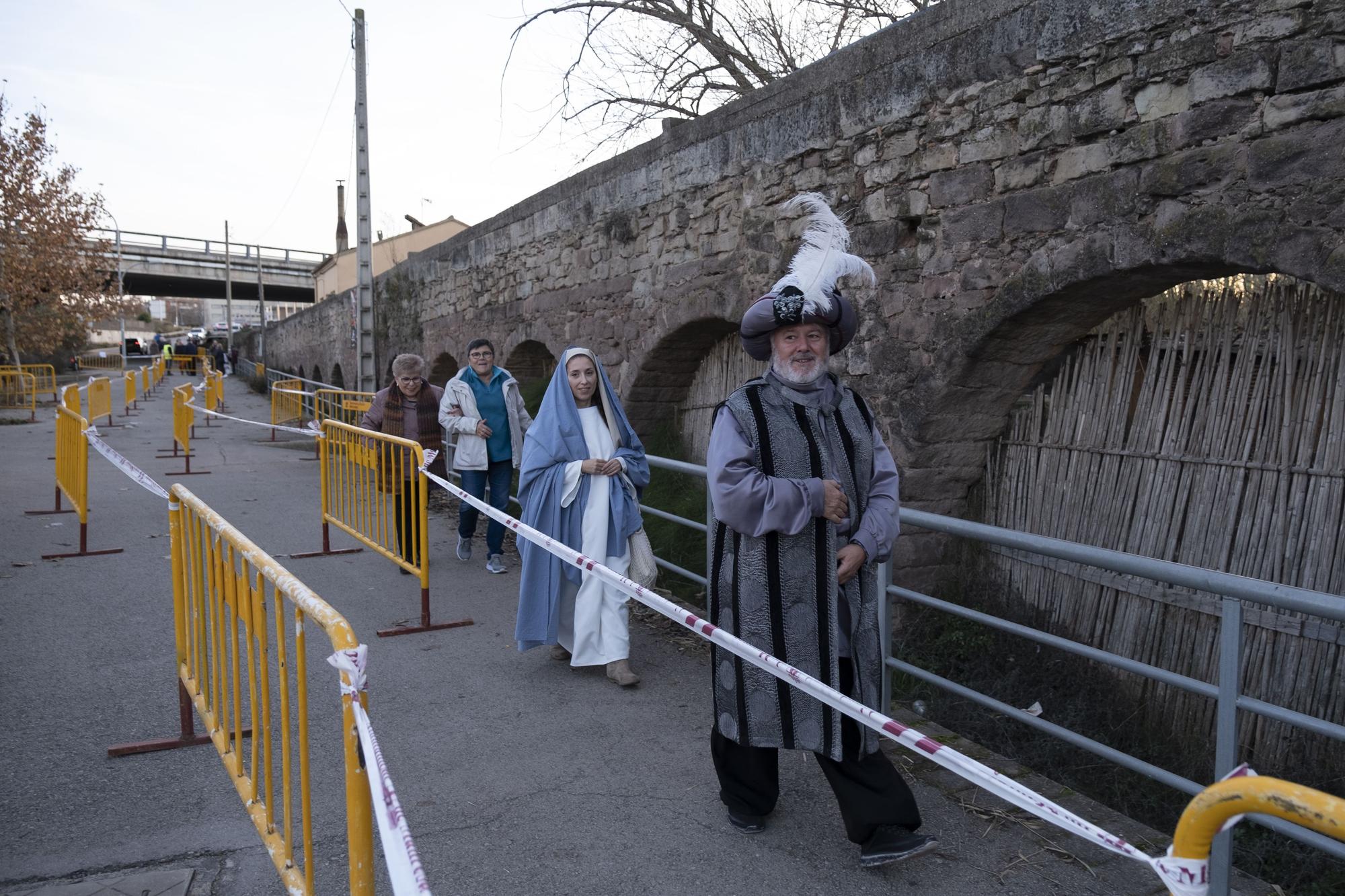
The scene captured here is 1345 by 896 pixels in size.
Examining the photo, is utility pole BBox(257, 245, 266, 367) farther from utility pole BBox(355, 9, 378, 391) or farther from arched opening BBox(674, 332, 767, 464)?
arched opening BBox(674, 332, 767, 464)

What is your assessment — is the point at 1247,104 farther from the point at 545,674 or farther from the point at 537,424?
the point at 545,674

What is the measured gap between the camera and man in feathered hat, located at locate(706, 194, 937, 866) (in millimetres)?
2908

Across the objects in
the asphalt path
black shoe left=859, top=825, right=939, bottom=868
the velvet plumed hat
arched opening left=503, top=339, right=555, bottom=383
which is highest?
the velvet plumed hat

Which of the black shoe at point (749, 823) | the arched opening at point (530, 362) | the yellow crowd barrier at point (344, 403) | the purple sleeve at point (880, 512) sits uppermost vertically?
the arched opening at point (530, 362)

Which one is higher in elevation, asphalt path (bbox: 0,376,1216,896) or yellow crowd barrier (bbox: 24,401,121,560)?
yellow crowd barrier (bbox: 24,401,121,560)

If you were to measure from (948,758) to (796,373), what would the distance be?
1.28m

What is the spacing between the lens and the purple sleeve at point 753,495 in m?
2.85

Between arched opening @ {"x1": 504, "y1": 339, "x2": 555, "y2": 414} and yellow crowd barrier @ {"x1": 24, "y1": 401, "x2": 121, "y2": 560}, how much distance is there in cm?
436

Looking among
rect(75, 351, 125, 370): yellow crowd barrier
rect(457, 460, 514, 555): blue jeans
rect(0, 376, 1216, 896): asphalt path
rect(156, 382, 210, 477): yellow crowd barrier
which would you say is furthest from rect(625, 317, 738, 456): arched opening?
rect(75, 351, 125, 370): yellow crowd barrier

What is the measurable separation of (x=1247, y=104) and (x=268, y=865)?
4.49 m

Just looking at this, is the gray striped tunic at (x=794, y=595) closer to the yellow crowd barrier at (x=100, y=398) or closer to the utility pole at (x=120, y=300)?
the yellow crowd barrier at (x=100, y=398)

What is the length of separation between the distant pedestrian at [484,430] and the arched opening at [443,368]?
20.9 feet

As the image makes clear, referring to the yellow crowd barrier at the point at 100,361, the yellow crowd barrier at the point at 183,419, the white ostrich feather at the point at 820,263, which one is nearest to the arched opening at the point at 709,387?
the white ostrich feather at the point at 820,263

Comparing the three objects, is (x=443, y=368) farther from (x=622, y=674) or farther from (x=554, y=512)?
(x=622, y=674)
